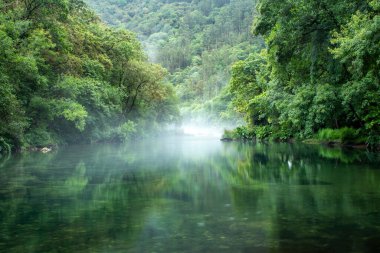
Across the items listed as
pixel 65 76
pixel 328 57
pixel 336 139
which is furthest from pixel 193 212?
pixel 65 76

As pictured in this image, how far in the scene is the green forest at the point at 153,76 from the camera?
1019 inches

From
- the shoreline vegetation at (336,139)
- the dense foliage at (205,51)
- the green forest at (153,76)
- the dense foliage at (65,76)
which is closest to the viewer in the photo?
the green forest at (153,76)

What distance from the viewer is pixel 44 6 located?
3606cm

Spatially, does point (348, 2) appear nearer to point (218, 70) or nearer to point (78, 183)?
point (78, 183)

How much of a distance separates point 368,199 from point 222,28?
15200cm

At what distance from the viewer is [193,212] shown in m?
9.77

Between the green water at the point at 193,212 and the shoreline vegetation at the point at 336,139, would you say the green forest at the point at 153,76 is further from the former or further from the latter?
the green water at the point at 193,212

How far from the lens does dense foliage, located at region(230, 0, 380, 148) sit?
72.1 feet

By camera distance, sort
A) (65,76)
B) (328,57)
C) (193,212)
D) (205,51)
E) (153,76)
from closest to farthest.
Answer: (193,212)
(328,57)
(65,76)
(153,76)
(205,51)

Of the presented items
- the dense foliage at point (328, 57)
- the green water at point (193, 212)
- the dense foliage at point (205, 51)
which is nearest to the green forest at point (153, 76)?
the dense foliage at point (328, 57)

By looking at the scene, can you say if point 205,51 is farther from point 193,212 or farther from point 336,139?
point 193,212

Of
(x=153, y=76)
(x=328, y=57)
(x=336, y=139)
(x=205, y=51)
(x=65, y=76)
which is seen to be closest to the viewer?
(x=328, y=57)

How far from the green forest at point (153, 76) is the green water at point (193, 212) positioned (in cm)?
976

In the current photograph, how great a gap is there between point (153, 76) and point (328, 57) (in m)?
32.6
